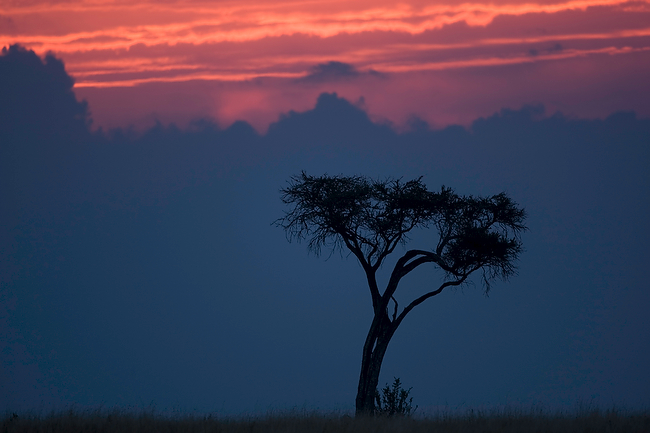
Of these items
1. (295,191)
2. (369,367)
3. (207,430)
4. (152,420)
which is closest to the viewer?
(207,430)

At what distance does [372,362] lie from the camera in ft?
75.2

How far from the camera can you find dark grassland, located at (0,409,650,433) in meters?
17.4

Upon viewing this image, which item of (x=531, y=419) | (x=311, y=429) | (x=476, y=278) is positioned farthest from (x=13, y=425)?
(x=476, y=278)

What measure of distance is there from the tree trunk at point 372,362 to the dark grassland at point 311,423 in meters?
2.72

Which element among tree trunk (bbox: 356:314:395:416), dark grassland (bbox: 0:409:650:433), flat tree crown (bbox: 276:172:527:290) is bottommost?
dark grassland (bbox: 0:409:650:433)

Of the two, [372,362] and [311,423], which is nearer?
[311,423]

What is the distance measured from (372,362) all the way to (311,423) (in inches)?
199

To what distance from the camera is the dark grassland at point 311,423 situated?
17438 millimetres

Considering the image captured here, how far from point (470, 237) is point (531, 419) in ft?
22.1

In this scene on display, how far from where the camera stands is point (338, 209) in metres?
24.0

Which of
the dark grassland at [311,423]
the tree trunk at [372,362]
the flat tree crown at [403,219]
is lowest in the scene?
the dark grassland at [311,423]

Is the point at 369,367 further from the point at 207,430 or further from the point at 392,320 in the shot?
the point at 207,430

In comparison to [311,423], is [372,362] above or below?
above

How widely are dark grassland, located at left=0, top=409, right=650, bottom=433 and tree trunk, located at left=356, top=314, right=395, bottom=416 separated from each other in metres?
2.72
